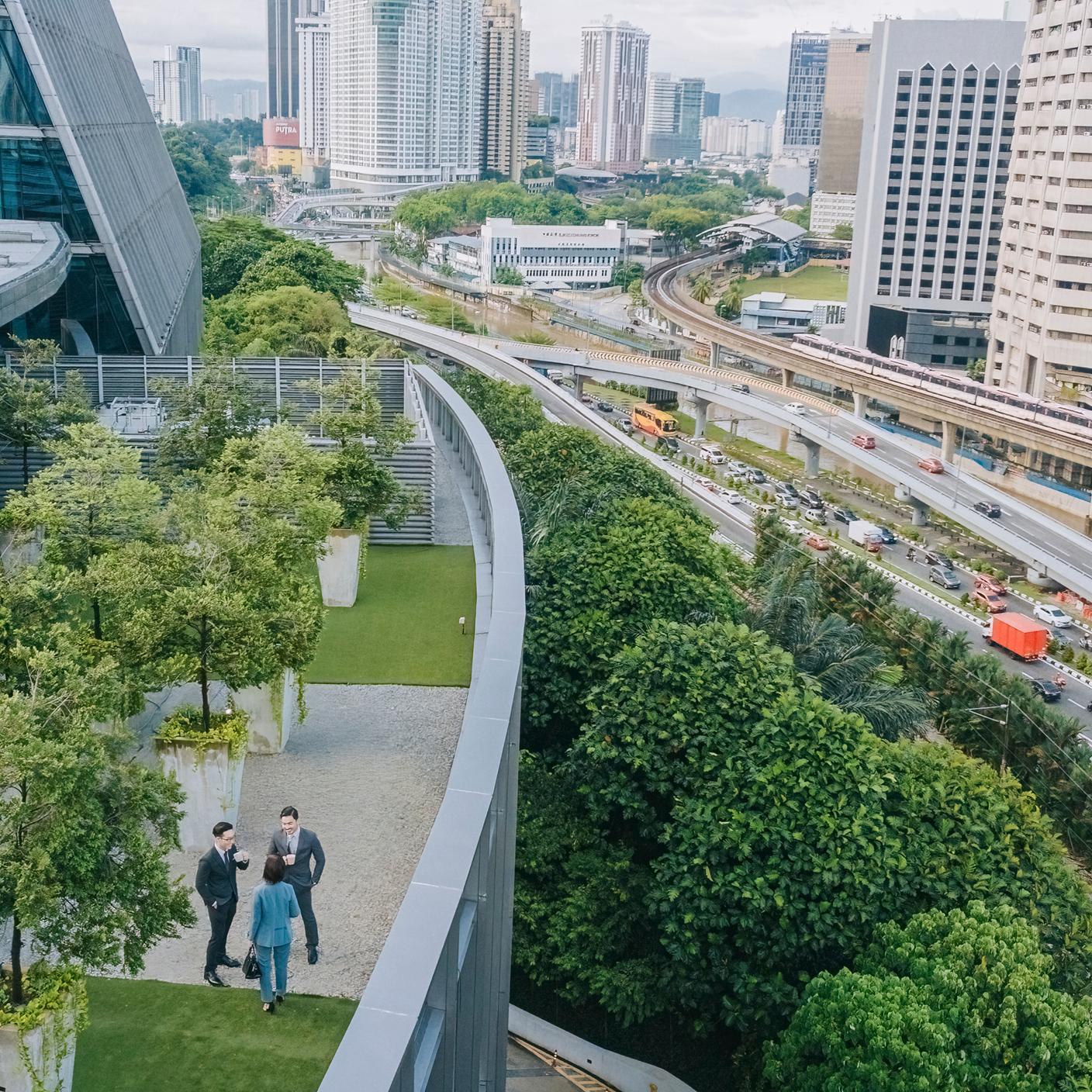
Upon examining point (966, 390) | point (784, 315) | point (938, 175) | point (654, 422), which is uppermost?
point (938, 175)

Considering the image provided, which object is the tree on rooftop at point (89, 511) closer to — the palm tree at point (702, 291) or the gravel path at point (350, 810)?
the gravel path at point (350, 810)

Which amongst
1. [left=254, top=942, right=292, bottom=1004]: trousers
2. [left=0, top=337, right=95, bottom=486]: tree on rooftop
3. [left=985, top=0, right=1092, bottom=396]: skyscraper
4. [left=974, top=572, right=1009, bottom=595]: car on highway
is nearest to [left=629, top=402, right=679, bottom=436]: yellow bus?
[left=985, top=0, right=1092, bottom=396]: skyscraper

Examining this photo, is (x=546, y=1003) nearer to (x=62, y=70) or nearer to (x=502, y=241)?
(x=62, y=70)

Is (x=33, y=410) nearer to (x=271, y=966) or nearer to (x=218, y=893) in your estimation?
(x=218, y=893)

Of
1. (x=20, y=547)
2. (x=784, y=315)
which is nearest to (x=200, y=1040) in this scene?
(x=20, y=547)

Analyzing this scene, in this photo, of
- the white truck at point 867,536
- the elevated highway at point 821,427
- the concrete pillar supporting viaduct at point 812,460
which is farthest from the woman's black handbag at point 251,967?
the concrete pillar supporting viaduct at point 812,460
